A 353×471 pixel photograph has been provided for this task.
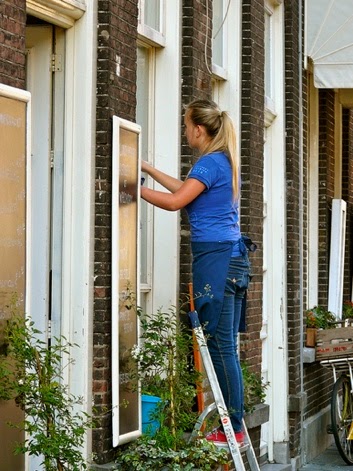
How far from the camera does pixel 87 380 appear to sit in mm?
7297

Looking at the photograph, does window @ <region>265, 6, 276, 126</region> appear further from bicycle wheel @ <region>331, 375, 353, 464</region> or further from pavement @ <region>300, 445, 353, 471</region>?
pavement @ <region>300, 445, 353, 471</region>

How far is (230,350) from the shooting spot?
7430 mm

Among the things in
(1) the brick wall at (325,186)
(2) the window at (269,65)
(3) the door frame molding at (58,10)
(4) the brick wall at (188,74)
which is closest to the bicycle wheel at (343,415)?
(1) the brick wall at (325,186)

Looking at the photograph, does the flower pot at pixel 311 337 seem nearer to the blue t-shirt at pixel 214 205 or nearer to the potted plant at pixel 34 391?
the blue t-shirt at pixel 214 205

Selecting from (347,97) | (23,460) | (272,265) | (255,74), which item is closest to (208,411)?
(23,460)

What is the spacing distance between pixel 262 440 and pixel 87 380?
4759 millimetres

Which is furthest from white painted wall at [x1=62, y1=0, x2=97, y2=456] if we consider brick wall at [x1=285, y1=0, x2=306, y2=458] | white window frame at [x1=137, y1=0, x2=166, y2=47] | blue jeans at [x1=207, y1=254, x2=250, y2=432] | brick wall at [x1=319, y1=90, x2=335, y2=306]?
brick wall at [x1=319, y1=90, x2=335, y2=306]

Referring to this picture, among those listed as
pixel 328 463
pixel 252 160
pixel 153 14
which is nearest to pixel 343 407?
pixel 328 463

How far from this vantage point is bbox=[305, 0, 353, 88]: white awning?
12203mm

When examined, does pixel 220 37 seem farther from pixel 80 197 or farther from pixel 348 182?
pixel 348 182

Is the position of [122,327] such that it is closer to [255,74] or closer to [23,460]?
[23,460]

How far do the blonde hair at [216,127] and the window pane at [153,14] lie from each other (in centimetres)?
146

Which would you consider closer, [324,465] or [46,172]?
[46,172]

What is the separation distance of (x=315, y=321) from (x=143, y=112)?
477 centimetres
